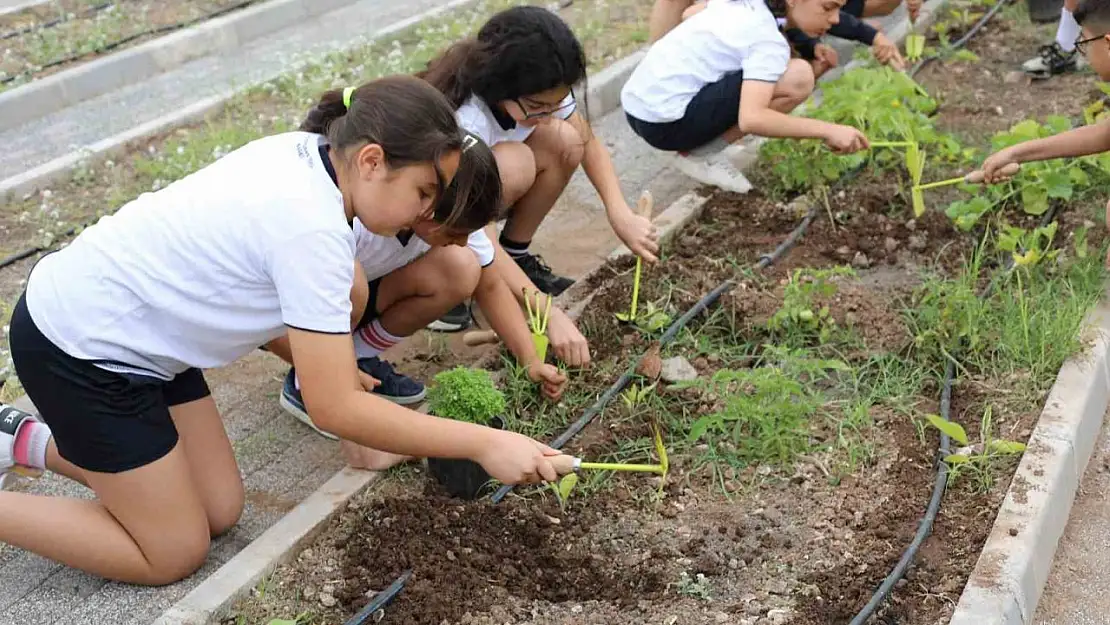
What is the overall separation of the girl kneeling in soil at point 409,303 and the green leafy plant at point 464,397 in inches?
8.1

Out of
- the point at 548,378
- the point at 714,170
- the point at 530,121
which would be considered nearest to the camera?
the point at 548,378

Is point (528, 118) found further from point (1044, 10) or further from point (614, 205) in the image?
point (1044, 10)

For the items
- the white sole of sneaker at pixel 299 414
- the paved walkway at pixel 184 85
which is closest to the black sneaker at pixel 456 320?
the white sole of sneaker at pixel 299 414

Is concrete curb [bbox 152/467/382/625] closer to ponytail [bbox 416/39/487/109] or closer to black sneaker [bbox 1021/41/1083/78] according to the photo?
ponytail [bbox 416/39/487/109]

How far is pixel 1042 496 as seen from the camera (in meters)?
2.72

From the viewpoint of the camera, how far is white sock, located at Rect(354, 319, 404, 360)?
11.1 ft

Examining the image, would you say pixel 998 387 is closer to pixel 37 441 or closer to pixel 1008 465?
pixel 1008 465

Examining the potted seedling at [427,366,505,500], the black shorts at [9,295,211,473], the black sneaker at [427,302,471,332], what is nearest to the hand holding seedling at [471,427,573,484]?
the potted seedling at [427,366,505,500]

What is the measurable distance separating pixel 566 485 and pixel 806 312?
3.51 feet

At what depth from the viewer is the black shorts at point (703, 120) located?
454cm

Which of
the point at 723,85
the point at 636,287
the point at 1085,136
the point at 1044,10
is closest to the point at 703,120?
the point at 723,85

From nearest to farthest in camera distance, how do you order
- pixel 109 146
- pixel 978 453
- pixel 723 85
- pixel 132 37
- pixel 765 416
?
1. pixel 978 453
2. pixel 765 416
3. pixel 723 85
4. pixel 109 146
5. pixel 132 37

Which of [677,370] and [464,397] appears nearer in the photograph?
[464,397]

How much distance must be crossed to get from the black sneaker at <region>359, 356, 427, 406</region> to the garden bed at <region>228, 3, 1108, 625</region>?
29 cm
